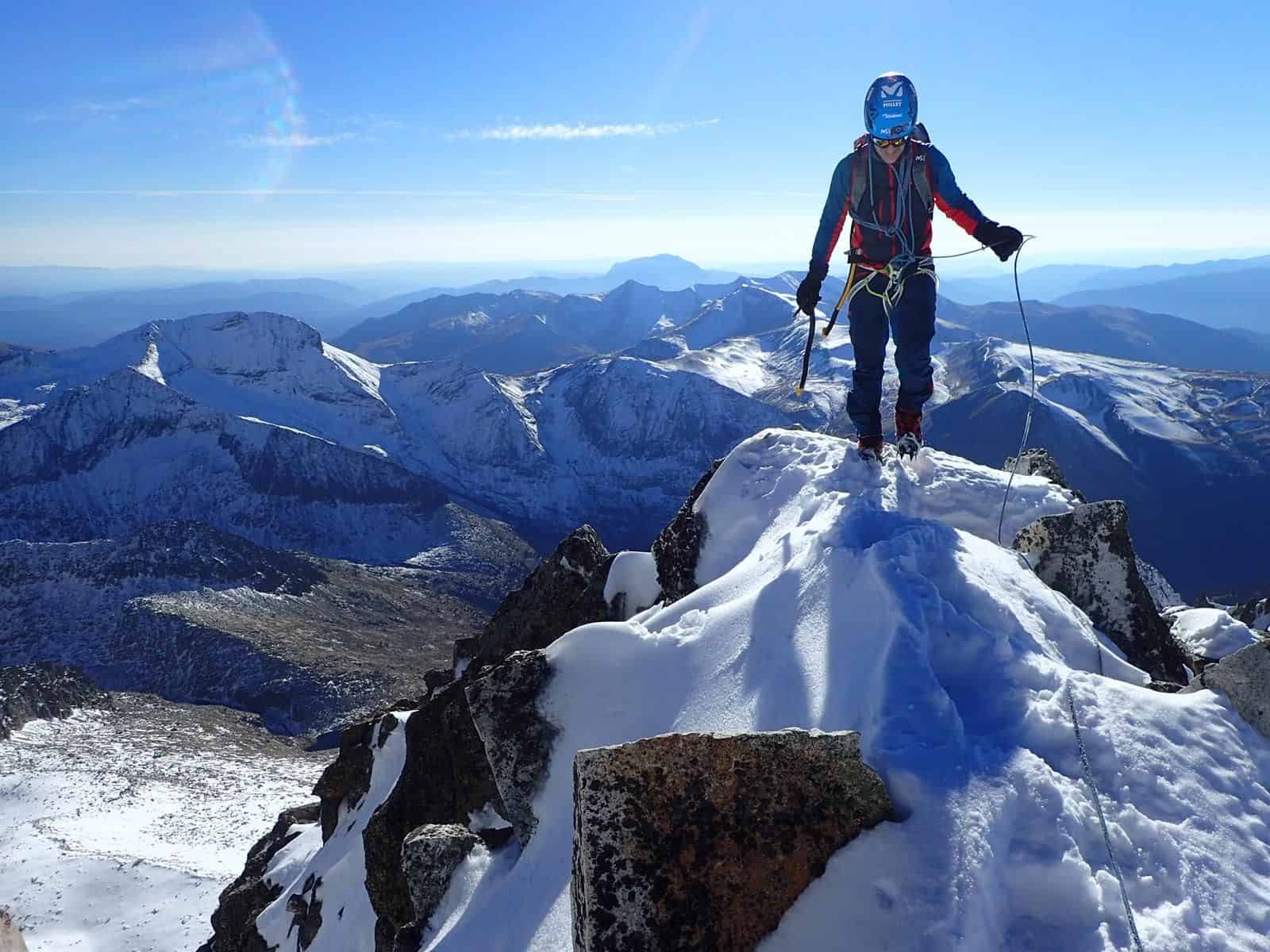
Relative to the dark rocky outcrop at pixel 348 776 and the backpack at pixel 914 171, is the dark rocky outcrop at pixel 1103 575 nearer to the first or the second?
the backpack at pixel 914 171

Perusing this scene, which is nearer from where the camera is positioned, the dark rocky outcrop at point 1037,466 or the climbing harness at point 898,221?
the climbing harness at point 898,221

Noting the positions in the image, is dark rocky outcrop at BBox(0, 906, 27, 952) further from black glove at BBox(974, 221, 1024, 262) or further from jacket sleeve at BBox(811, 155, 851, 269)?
black glove at BBox(974, 221, 1024, 262)

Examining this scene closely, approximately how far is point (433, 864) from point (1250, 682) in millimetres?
9938

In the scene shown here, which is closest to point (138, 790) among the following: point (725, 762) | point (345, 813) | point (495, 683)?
point (345, 813)

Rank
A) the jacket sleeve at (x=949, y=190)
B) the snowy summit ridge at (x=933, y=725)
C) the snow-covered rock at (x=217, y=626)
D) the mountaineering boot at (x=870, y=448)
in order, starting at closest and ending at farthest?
the snowy summit ridge at (x=933, y=725) → the jacket sleeve at (x=949, y=190) → the mountaineering boot at (x=870, y=448) → the snow-covered rock at (x=217, y=626)

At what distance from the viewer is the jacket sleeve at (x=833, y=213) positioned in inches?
456

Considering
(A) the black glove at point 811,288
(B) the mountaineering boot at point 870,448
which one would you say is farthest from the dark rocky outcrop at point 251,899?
(A) the black glove at point 811,288

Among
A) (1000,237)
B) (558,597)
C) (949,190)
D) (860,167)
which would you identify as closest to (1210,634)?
(1000,237)

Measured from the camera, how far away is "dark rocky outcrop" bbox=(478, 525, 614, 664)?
16969 millimetres

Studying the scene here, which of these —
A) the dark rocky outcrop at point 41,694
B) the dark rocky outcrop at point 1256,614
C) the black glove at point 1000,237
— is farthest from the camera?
the dark rocky outcrop at point 41,694

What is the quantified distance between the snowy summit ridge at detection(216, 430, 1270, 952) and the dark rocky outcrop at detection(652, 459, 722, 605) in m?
0.75

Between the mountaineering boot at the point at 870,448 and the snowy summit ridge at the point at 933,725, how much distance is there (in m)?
0.28

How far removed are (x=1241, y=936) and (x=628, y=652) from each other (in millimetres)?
6438

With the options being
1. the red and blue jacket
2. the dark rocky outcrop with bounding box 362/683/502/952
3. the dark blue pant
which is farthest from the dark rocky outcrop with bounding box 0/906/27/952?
the red and blue jacket
